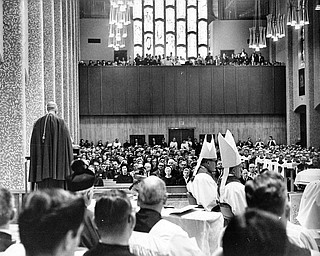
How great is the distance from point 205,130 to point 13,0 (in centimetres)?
2159

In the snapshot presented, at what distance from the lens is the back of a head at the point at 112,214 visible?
9.20 ft

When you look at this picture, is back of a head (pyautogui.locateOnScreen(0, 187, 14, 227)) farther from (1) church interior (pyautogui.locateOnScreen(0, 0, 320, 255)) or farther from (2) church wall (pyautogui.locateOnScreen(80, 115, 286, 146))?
(2) church wall (pyautogui.locateOnScreen(80, 115, 286, 146))

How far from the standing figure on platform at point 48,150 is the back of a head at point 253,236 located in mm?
6950

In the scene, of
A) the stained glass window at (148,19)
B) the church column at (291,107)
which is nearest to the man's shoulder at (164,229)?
the church column at (291,107)

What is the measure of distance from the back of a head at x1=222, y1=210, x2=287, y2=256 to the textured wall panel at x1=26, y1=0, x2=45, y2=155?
11213 millimetres

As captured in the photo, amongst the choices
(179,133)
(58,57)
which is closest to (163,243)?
(58,57)

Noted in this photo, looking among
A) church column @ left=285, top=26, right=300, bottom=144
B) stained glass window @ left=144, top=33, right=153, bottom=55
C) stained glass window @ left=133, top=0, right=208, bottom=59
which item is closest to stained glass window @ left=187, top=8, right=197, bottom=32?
stained glass window @ left=133, top=0, right=208, bottom=59

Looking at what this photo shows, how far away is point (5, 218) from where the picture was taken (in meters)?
3.32

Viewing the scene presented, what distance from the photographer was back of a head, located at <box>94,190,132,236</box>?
110 inches

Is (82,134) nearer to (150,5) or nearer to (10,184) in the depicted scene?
(150,5)

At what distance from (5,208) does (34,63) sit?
33.4 ft

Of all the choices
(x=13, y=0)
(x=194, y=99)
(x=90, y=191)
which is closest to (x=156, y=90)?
(x=194, y=99)

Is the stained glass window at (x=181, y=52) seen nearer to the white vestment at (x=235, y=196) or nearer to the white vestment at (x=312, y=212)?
the white vestment at (x=235, y=196)

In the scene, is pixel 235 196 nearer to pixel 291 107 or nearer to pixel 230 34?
pixel 291 107
